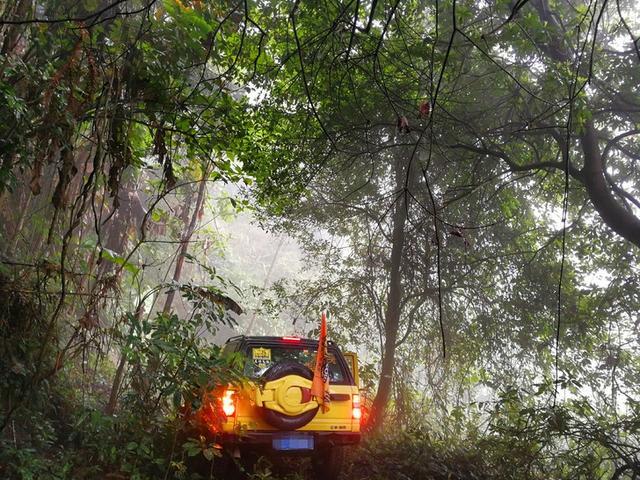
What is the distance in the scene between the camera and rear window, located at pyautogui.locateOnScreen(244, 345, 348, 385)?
218 inches

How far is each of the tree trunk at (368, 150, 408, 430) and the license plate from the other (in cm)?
404

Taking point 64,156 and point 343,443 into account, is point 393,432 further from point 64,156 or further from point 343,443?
point 64,156

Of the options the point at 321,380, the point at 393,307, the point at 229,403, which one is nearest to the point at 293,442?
the point at 321,380

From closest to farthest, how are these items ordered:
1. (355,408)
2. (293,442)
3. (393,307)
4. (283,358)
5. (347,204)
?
(293,442)
(355,408)
(283,358)
(393,307)
(347,204)

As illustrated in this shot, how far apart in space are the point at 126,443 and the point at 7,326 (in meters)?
1.71

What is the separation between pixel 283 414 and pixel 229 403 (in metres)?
0.55

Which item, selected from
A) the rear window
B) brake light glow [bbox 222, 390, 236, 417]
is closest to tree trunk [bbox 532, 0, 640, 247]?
the rear window

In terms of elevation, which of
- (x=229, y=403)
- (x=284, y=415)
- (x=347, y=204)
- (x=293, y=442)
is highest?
(x=347, y=204)

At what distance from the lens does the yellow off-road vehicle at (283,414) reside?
4.97 m

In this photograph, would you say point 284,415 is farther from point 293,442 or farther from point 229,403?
point 229,403

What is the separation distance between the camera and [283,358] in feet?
19.1

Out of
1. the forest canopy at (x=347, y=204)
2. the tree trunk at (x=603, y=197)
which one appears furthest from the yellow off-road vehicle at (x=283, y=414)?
the tree trunk at (x=603, y=197)

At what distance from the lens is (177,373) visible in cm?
485

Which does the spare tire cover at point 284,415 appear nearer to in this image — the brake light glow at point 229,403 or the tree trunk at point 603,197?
the brake light glow at point 229,403
